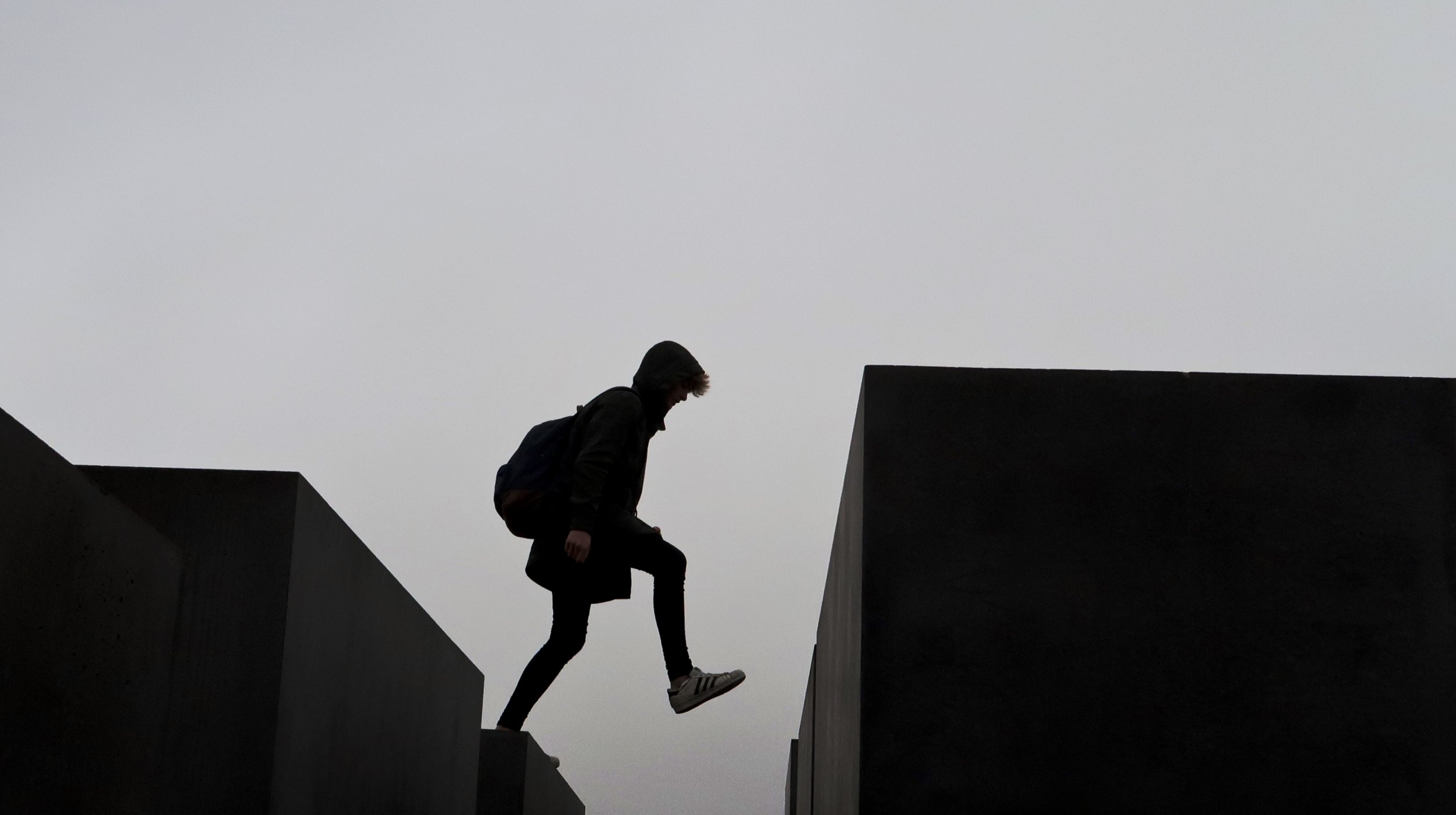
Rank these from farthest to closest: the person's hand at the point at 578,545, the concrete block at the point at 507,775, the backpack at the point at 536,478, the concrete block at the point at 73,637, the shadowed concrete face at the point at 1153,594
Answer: the concrete block at the point at 507,775, the backpack at the point at 536,478, the person's hand at the point at 578,545, the shadowed concrete face at the point at 1153,594, the concrete block at the point at 73,637

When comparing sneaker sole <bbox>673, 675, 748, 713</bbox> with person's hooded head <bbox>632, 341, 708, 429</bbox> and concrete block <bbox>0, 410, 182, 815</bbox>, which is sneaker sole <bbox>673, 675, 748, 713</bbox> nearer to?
person's hooded head <bbox>632, 341, 708, 429</bbox>

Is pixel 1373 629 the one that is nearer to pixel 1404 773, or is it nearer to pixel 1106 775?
pixel 1404 773

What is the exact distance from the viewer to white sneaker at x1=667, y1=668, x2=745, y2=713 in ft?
16.1

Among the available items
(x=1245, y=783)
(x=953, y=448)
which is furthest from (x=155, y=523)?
(x=1245, y=783)

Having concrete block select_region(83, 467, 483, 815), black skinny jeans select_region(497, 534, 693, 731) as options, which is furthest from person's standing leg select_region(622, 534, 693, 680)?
concrete block select_region(83, 467, 483, 815)

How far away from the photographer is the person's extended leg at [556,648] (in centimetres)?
541

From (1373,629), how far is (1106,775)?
641 millimetres

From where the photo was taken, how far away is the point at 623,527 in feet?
16.5

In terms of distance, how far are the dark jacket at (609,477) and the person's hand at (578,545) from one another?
0.03 meters

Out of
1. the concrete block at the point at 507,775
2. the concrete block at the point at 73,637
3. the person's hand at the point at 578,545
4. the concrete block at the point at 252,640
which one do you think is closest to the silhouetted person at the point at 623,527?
the person's hand at the point at 578,545

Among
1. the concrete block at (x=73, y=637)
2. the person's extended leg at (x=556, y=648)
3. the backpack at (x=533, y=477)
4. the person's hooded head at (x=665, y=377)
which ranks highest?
the person's hooded head at (x=665, y=377)

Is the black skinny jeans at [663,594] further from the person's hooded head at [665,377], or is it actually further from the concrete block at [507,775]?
the concrete block at [507,775]

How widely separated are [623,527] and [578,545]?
283 millimetres

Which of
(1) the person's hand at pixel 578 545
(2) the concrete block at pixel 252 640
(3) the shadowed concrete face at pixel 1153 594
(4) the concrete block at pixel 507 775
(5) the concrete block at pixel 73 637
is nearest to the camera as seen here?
(5) the concrete block at pixel 73 637
